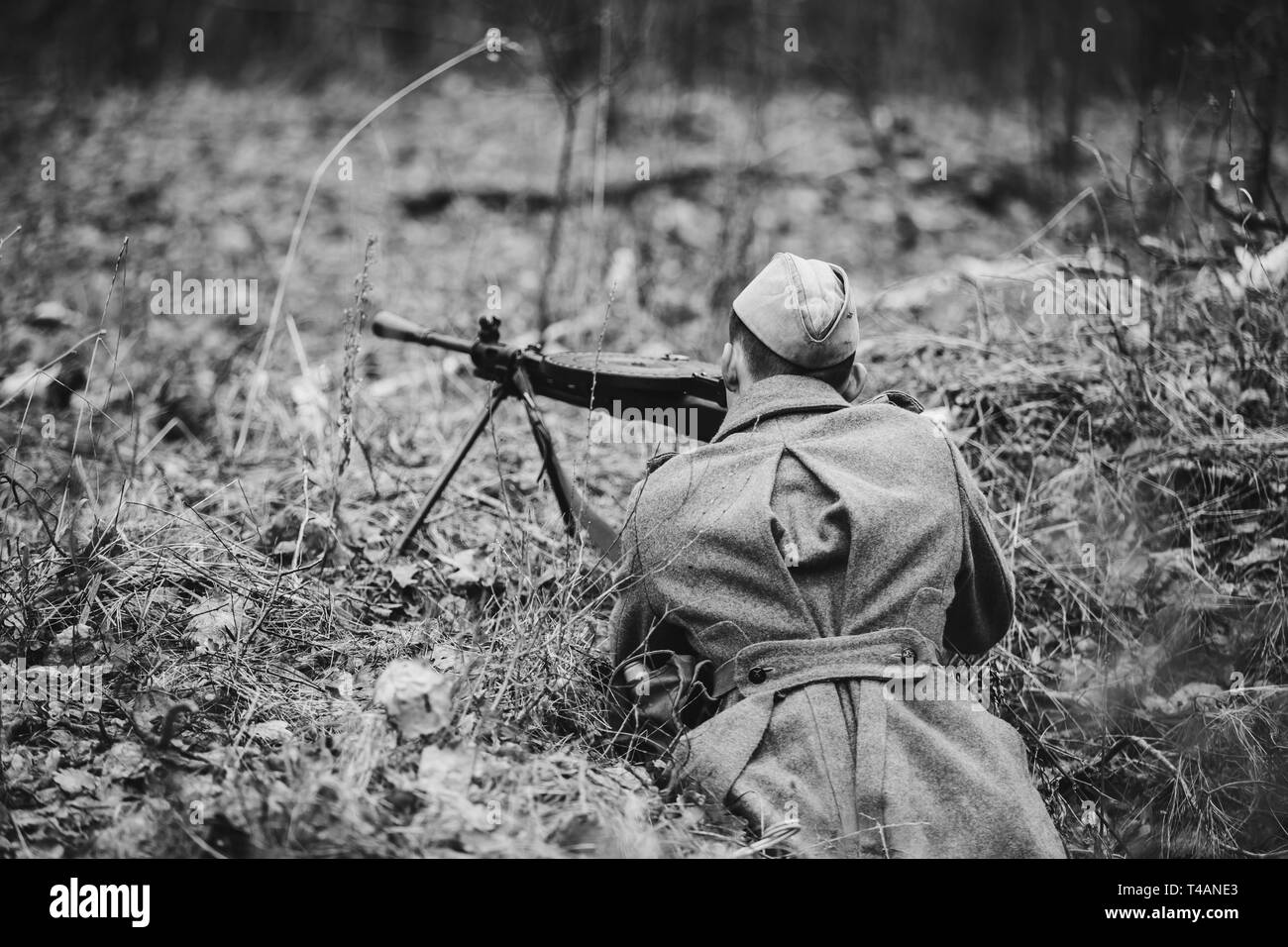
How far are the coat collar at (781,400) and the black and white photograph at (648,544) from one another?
0.01 metres

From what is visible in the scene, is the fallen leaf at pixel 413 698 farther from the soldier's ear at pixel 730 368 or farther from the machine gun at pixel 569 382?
the soldier's ear at pixel 730 368

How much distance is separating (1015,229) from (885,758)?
6.39m

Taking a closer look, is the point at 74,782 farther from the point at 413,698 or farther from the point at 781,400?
the point at 781,400

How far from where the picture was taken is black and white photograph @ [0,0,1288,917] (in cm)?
218

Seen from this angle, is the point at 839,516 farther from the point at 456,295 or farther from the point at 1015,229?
the point at 1015,229

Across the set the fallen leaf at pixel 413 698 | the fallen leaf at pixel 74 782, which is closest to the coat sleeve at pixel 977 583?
the fallen leaf at pixel 413 698

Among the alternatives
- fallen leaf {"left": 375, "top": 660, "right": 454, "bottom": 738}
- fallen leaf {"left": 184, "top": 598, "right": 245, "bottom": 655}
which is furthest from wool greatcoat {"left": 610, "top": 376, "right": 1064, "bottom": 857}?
fallen leaf {"left": 184, "top": 598, "right": 245, "bottom": 655}

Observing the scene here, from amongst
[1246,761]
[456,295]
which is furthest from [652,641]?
[456,295]

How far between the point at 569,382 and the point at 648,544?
81 cm

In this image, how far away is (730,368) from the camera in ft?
8.36

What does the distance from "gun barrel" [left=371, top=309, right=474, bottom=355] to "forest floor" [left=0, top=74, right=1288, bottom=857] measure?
0.12m

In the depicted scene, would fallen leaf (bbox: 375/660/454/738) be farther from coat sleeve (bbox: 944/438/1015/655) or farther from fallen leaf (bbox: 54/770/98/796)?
coat sleeve (bbox: 944/438/1015/655)

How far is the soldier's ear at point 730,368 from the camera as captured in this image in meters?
2.53

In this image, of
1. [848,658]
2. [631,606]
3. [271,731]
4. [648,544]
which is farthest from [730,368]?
[271,731]
